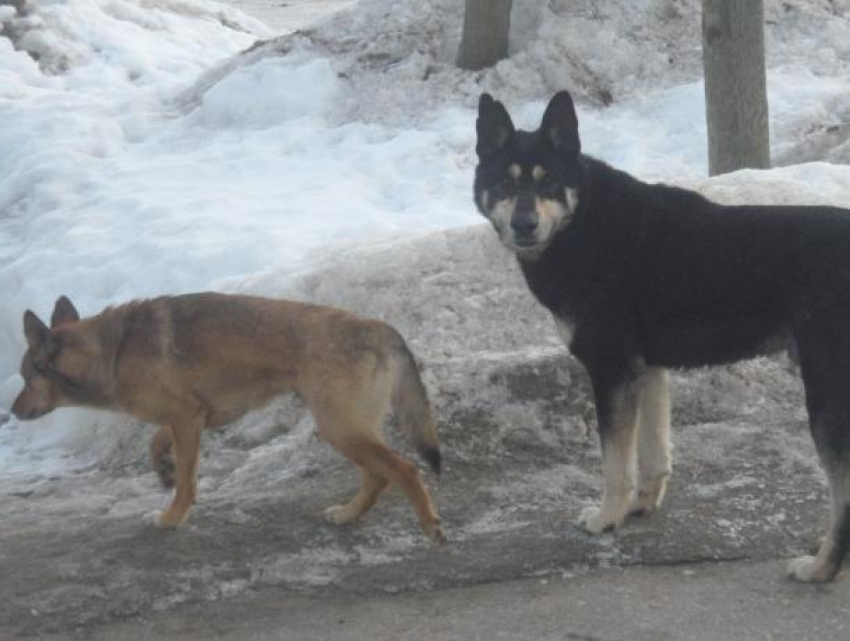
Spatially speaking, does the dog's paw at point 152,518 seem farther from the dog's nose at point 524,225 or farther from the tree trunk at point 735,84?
the tree trunk at point 735,84

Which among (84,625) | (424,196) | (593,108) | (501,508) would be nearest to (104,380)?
(84,625)

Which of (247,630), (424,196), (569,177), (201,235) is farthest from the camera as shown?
(424,196)

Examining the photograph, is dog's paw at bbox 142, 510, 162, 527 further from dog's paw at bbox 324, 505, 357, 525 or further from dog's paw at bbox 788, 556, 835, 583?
dog's paw at bbox 788, 556, 835, 583

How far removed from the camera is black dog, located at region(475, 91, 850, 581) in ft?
16.4

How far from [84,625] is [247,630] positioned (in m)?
0.64

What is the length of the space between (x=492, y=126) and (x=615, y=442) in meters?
1.51

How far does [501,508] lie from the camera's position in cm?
587

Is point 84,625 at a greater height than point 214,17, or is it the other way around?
point 214,17

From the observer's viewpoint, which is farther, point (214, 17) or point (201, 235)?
point (214, 17)

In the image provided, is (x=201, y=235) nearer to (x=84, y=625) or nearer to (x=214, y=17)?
(x=84, y=625)

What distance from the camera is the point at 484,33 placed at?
12562mm

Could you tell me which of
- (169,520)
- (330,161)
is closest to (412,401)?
(169,520)

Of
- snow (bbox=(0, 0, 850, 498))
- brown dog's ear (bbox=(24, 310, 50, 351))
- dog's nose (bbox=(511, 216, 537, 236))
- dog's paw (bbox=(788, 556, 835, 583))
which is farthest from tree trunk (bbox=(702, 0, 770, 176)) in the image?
brown dog's ear (bbox=(24, 310, 50, 351))

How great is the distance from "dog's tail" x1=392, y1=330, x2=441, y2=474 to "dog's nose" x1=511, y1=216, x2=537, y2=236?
728mm
